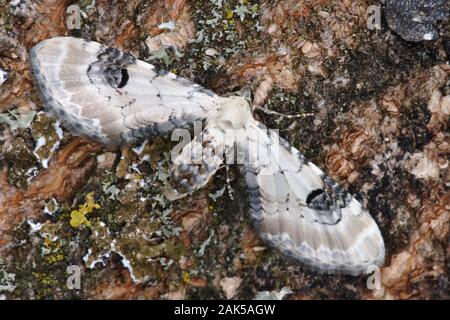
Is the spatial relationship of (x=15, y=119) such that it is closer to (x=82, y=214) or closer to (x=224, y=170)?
(x=82, y=214)

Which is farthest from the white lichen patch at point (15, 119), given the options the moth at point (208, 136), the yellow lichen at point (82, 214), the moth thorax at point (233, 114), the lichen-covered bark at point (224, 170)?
the moth thorax at point (233, 114)

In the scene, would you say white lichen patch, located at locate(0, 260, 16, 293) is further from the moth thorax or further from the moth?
the moth thorax

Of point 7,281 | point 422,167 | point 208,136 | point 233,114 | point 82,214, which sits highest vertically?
point 233,114

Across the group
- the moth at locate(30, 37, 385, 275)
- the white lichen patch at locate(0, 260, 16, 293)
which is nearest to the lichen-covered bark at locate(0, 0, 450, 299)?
the white lichen patch at locate(0, 260, 16, 293)

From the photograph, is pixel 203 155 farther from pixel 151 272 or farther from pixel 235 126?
pixel 151 272

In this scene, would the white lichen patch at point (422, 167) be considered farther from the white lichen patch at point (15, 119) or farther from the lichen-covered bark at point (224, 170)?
the white lichen patch at point (15, 119)

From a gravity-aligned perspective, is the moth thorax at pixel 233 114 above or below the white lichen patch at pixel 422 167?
above

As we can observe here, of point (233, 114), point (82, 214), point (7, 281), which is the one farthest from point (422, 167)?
point (7, 281)
